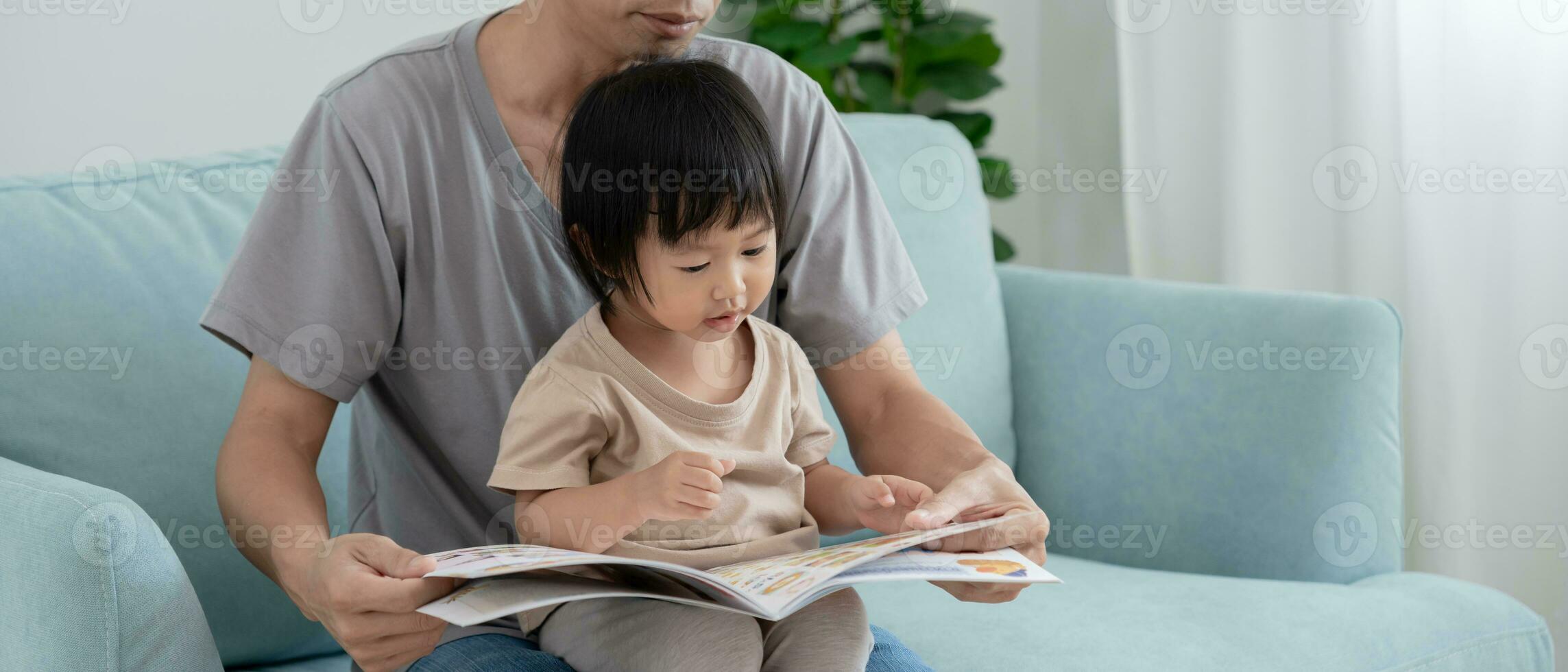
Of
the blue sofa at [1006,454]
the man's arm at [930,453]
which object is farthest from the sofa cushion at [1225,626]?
the man's arm at [930,453]

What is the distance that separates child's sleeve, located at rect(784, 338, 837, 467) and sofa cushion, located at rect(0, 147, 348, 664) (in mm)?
549

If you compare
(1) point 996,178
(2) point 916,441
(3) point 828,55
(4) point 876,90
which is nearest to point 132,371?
(2) point 916,441

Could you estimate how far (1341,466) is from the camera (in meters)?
1.42

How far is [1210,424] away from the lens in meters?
1.52

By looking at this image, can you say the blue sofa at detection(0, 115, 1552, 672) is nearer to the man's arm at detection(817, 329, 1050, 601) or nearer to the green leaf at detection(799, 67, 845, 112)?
the man's arm at detection(817, 329, 1050, 601)

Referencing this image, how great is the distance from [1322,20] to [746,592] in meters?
1.65

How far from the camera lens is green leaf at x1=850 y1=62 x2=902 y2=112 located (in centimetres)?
246

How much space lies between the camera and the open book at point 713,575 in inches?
27.8

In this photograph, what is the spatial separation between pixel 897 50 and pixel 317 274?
5.51 ft

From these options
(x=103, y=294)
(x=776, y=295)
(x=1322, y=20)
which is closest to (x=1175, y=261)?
(x=1322, y=20)

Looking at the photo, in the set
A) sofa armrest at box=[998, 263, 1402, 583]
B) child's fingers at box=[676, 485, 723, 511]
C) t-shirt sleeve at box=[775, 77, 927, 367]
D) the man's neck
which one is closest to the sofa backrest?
the man's neck

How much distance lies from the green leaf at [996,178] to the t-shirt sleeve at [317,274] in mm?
1639

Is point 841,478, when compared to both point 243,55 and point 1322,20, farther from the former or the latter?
point 1322,20

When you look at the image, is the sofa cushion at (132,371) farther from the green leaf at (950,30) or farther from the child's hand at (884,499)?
the green leaf at (950,30)
